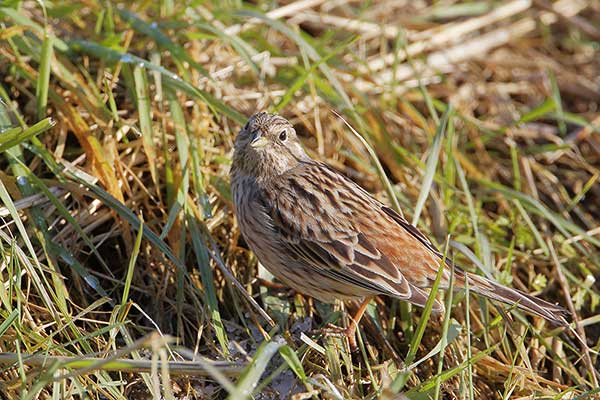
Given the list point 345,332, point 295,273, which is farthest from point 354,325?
point 295,273

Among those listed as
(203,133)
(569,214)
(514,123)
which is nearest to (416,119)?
(514,123)

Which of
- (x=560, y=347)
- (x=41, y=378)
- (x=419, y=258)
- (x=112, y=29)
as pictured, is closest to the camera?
(x=41, y=378)

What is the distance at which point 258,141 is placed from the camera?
429 centimetres

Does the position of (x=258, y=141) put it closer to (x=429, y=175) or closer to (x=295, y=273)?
(x=295, y=273)

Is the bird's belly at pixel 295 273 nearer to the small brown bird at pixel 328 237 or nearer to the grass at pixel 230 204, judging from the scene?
the small brown bird at pixel 328 237

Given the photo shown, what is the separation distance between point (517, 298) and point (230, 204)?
161 cm

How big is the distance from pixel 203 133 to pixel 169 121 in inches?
8.0

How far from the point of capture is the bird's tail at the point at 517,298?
12.9 feet

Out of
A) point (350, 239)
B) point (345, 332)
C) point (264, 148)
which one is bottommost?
point (345, 332)

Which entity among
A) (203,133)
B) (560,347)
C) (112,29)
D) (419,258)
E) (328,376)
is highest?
(112,29)

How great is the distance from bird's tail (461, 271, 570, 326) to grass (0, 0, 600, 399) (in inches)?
7.8

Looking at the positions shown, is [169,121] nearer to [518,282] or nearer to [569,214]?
[518,282]

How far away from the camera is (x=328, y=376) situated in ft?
12.5

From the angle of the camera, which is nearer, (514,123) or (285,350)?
(285,350)
